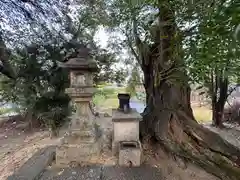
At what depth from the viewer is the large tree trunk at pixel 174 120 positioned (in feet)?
9.10

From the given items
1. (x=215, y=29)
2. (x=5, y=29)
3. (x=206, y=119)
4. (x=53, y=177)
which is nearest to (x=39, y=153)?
(x=53, y=177)

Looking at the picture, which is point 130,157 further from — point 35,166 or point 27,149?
point 27,149

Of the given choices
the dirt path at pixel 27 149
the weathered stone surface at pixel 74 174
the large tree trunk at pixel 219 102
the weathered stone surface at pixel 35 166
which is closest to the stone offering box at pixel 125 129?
the dirt path at pixel 27 149

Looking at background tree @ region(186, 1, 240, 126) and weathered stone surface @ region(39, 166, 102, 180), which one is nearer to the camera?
background tree @ region(186, 1, 240, 126)

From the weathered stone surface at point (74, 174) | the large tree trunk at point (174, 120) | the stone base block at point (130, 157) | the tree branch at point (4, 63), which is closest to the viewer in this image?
the weathered stone surface at point (74, 174)

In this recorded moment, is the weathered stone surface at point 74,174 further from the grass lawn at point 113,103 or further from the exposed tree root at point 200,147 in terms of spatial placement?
the grass lawn at point 113,103

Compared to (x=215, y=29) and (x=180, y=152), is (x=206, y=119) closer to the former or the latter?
(x=180, y=152)

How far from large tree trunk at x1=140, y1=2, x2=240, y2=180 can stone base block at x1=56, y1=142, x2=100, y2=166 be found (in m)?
1.04

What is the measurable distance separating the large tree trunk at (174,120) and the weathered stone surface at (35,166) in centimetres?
155

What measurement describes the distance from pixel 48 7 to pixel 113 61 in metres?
2.03

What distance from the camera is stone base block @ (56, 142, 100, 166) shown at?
301 centimetres

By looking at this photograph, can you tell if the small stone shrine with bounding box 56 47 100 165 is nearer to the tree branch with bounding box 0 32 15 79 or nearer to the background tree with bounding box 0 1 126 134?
the background tree with bounding box 0 1 126 134

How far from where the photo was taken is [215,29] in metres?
1.06

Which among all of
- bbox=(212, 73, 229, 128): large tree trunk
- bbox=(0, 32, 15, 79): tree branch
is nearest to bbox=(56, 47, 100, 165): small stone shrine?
bbox=(0, 32, 15, 79): tree branch
